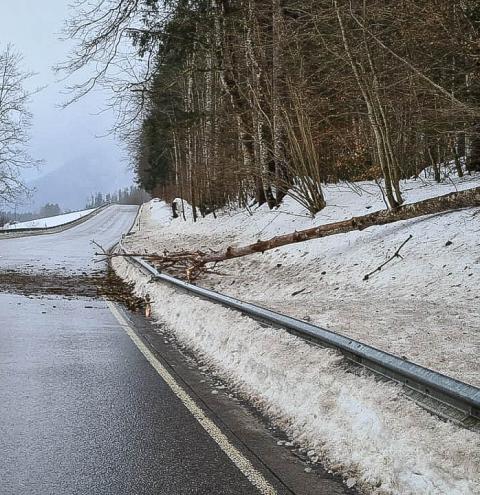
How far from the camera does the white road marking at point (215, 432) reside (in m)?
3.72

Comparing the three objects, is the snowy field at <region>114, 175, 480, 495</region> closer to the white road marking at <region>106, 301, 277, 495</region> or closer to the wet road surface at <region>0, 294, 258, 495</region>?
the white road marking at <region>106, 301, 277, 495</region>

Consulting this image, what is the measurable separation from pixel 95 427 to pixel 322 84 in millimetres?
11556

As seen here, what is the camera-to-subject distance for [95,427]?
4.63 metres

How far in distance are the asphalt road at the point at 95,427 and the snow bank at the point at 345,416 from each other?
781 mm

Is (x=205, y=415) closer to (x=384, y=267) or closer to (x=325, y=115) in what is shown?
(x=384, y=267)

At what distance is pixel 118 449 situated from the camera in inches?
165

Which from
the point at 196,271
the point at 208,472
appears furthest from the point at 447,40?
the point at 208,472

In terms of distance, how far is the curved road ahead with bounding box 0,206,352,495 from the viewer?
367 centimetres

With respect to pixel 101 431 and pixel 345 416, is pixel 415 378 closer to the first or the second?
pixel 345 416

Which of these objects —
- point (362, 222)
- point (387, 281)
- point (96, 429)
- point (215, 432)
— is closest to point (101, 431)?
point (96, 429)

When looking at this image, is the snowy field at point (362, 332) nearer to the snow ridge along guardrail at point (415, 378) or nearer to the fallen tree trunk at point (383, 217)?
the snow ridge along guardrail at point (415, 378)

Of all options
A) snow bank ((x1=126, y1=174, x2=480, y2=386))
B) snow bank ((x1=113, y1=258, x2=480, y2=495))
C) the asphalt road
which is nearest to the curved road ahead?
the asphalt road

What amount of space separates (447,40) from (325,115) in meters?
5.61

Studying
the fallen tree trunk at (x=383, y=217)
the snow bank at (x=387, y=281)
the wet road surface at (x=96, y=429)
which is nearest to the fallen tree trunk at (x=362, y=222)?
the fallen tree trunk at (x=383, y=217)
